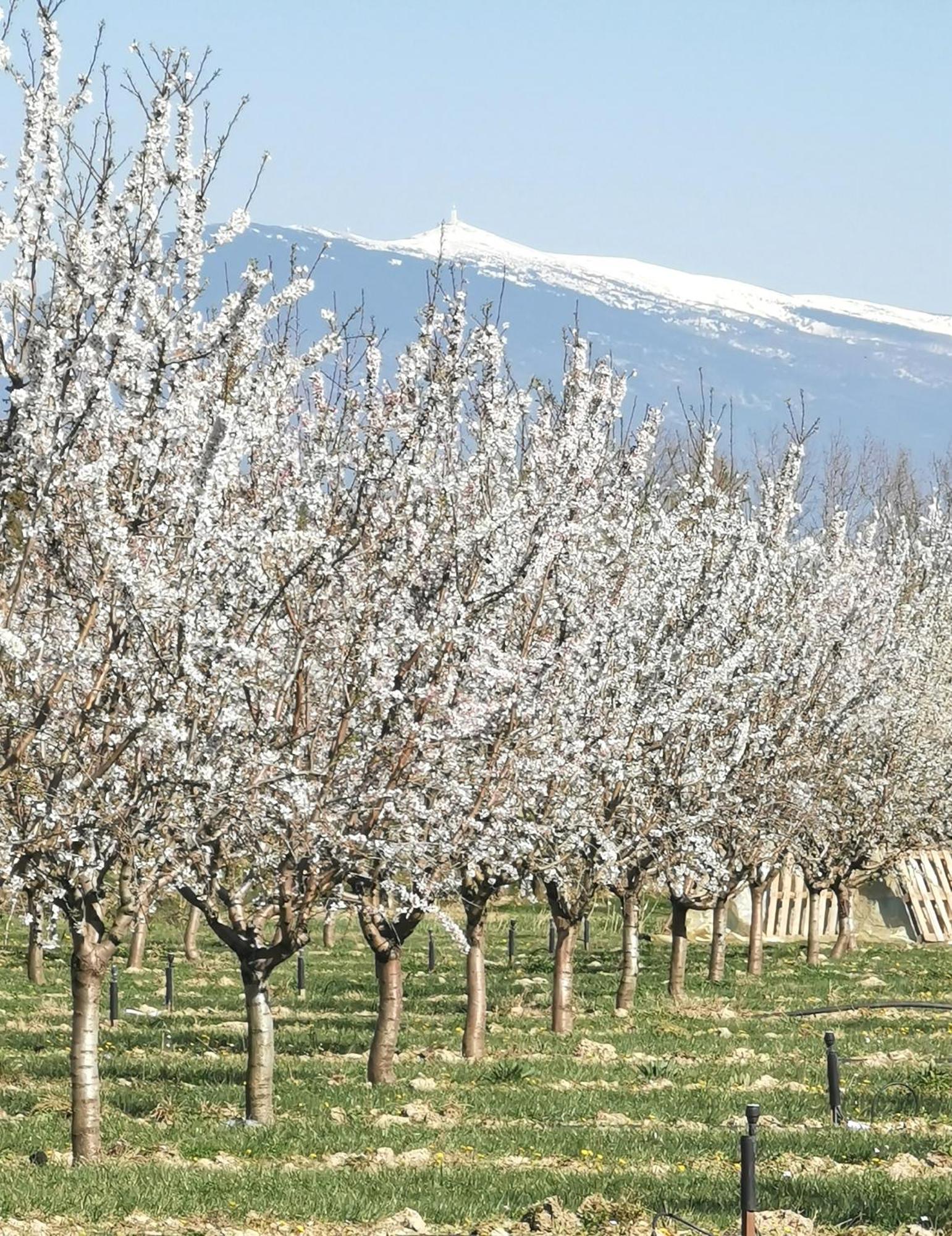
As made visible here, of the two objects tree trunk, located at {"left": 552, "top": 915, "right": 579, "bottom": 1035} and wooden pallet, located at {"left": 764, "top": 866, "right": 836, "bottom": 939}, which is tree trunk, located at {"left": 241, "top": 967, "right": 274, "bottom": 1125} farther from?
wooden pallet, located at {"left": 764, "top": 866, "right": 836, "bottom": 939}

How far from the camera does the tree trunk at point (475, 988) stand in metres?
20.2

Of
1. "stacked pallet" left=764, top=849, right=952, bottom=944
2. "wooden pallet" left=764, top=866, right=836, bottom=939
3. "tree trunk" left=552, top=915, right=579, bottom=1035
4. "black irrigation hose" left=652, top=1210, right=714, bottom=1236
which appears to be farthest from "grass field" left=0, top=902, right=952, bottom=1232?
"stacked pallet" left=764, top=849, right=952, bottom=944

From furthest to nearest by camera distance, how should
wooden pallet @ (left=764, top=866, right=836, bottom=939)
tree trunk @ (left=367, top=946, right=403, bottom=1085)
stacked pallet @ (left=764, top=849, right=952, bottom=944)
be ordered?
stacked pallet @ (left=764, top=849, right=952, bottom=944) → wooden pallet @ (left=764, top=866, right=836, bottom=939) → tree trunk @ (left=367, top=946, right=403, bottom=1085)

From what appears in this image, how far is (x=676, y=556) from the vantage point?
2306cm

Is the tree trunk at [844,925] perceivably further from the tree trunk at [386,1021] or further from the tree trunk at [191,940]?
the tree trunk at [386,1021]

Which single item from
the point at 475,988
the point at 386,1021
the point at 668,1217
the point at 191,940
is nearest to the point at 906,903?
the point at 191,940

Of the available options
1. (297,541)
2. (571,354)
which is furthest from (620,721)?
(297,541)

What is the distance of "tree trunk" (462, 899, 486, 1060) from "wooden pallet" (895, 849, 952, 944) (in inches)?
936

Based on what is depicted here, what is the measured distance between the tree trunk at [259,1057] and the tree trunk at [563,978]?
752cm

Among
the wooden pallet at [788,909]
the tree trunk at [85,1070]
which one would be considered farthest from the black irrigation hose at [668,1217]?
the wooden pallet at [788,909]

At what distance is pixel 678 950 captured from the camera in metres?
27.4

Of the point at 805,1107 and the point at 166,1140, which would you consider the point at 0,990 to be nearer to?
the point at 166,1140

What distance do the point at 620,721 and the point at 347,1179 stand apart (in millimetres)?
9549

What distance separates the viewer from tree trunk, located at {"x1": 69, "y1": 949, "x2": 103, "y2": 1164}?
44.7 ft
